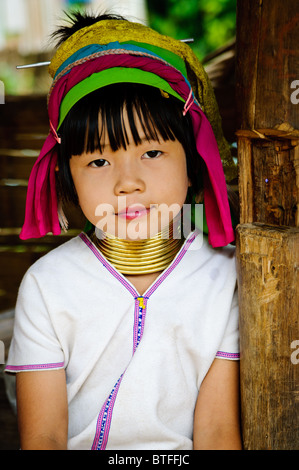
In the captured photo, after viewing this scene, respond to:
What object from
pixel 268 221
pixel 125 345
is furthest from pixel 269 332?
pixel 125 345

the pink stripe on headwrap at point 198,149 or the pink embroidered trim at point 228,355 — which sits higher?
the pink stripe on headwrap at point 198,149

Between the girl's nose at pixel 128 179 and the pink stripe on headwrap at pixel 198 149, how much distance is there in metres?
0.20

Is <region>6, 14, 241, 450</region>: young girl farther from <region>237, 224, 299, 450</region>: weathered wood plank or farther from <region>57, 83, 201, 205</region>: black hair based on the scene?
<region>237, 224, 299, 450</region>: weathered wood plank

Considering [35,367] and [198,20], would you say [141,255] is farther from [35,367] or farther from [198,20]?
[198,20]

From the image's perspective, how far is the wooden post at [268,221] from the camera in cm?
138

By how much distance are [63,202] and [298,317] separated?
857 millimetres

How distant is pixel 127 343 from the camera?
1.60m

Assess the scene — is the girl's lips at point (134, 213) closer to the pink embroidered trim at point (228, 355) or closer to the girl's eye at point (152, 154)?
the girl's eye at point (152, 154)

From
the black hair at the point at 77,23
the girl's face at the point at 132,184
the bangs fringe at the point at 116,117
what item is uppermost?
the black hair at the point at 77,23

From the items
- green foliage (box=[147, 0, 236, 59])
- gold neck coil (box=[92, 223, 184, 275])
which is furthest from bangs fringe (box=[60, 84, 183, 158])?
green foliage (box=[147, 0, 236, 59])

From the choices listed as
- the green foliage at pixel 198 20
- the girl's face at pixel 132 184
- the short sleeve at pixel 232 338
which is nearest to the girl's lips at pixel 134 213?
the girl's face at pixel 132 184

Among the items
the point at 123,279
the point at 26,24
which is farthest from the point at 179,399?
the point at 26,24

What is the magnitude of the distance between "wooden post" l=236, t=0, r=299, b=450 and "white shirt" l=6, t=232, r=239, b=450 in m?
0.16

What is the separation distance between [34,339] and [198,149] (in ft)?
2.48
